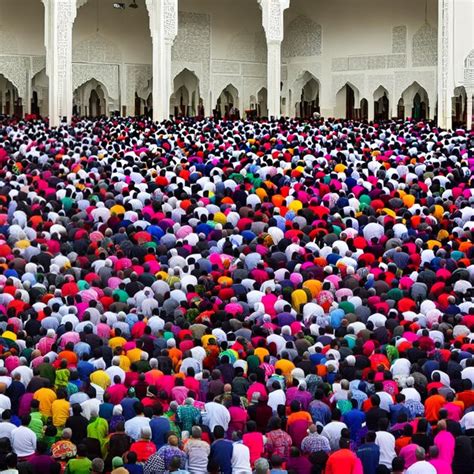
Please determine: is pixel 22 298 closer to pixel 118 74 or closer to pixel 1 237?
pixel 1 237

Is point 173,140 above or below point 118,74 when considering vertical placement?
below

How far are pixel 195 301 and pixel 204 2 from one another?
72.3ft

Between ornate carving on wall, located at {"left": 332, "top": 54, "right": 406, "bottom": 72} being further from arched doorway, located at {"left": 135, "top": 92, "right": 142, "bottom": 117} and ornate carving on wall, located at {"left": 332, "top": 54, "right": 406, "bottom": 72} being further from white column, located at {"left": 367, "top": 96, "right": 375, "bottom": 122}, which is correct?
arched doorway, located at {"left": 135, "top": 92, "right": 142, "bottom": 117}

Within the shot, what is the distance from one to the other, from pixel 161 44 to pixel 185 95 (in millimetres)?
7941

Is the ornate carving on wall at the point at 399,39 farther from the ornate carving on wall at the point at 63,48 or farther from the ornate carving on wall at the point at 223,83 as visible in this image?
the ornate carving on wall at the point at 63,48

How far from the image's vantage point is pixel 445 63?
26156mm

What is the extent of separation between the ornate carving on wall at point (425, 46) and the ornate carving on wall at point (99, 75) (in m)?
9.00

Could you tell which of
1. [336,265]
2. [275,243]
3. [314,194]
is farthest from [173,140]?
[336,265]

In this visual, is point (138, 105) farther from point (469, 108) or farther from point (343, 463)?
point (343, 463)

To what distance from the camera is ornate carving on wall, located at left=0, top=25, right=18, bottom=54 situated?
2900cm

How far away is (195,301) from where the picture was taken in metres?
11.0

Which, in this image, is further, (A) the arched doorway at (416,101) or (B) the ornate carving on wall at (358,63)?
(B) the ornate carving on wall at (358,63)

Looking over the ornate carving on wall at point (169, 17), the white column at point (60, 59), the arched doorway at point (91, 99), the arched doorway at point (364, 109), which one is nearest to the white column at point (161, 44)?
the ornate carving on wall at point (169, 17)

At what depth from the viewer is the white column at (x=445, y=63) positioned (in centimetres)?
2592
